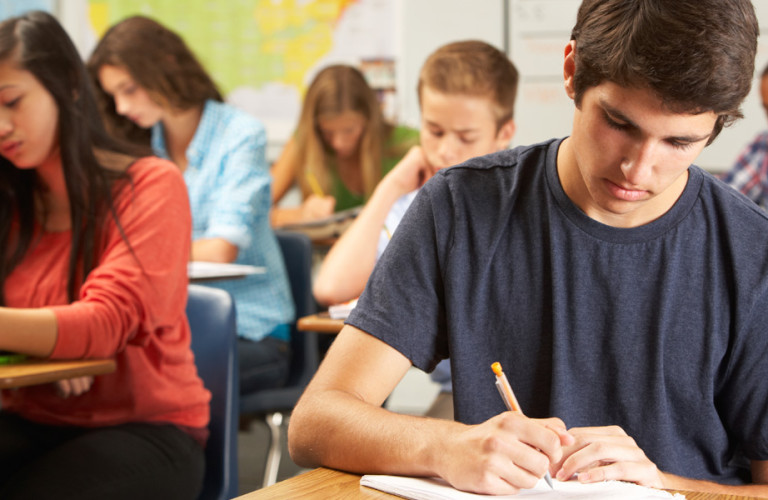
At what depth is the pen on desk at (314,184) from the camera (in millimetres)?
4066

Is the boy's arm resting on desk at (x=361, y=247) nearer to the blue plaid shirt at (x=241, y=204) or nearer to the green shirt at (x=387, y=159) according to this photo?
the blue plaid shirt at (x=241, y=204)

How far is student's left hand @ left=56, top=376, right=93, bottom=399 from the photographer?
5.21 feet

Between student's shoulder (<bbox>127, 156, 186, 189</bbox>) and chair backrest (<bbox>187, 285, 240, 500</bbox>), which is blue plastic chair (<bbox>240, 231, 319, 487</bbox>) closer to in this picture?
chair backrest (<bbox>187, 285, 240, 500</bbox>)

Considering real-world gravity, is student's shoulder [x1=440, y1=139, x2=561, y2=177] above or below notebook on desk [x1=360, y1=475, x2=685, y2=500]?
above

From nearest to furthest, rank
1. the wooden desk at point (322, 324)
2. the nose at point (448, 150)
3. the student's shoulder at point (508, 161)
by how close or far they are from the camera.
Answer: the student's shoulder at point (508, 161) → the wooden desk at point (322, 324) → the nose at point (448, 150)

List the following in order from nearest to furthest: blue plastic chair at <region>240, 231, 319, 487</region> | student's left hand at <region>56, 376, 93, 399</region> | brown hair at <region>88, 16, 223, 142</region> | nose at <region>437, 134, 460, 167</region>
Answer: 1. student's left hand at <region>56, 376, 93, 399</region>
2. nose at <region>437, 134, 460, 167</region>
3. blue plastic chair at <region>240, 231, 319, 487</region>
4. brown hair at <region>88, 16, 223, 142</region>

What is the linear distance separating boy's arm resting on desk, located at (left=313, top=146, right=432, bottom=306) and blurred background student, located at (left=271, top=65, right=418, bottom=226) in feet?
5.06

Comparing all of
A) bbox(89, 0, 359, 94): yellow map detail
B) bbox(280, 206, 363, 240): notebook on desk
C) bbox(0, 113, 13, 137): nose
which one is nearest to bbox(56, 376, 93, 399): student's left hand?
bbox(0, 113, 13, 137): nose

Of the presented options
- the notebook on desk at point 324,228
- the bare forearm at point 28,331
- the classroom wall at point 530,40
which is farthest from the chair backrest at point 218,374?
the classroom wall at point 530,40

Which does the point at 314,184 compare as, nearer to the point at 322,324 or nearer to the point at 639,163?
the point at 322,324

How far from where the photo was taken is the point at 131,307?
160cm

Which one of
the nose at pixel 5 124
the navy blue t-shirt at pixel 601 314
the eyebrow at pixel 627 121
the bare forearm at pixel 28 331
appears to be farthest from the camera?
the nose at pixel 5 124

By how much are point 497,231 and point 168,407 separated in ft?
2.63

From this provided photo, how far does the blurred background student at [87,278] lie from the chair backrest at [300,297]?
2.98ft
